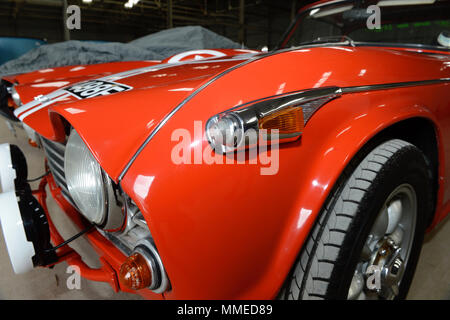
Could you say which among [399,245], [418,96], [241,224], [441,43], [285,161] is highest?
[441,43]

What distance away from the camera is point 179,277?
64cm

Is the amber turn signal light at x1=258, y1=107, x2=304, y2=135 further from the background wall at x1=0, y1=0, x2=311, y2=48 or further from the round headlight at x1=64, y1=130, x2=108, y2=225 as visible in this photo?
the background wall at x1=0, y1=0, x2=311, y2=48

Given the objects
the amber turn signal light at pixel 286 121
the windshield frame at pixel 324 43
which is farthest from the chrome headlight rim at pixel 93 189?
the windshield frame at pixel 324 43

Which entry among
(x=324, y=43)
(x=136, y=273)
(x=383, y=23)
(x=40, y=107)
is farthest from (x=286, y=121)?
(x=383, y=23)

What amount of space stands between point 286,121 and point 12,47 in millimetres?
5387

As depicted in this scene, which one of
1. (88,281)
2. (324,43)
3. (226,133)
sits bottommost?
(88,281)

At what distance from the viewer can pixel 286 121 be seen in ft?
2.21

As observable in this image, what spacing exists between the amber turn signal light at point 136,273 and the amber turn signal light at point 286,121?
15.6 inches

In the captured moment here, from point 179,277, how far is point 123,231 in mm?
246

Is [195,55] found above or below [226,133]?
above

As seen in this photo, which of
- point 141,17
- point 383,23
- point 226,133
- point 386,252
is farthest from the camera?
point 141,17

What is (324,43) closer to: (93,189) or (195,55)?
(195,55)
